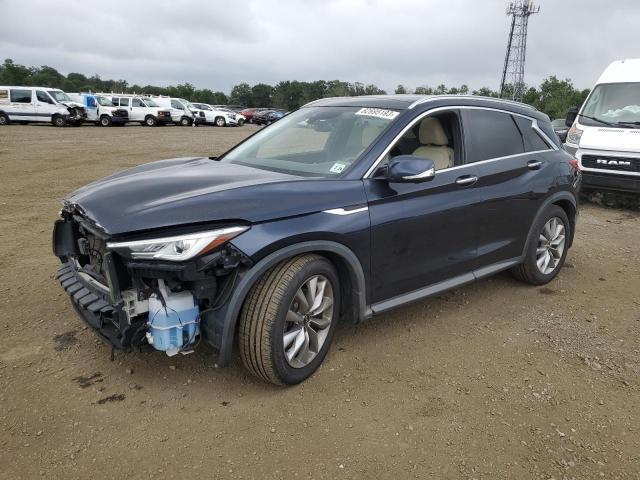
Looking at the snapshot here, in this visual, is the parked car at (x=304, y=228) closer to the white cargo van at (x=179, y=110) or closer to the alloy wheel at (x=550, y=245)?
the alloy wheel at (x=550, y=245)

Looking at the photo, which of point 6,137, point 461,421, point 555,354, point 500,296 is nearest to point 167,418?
point 461,421

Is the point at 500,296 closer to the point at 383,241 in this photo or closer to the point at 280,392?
the point at 383,241

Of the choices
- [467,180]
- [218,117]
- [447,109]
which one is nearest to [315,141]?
[447,109]

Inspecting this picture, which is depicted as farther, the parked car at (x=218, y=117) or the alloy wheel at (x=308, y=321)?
the parked car at (x=218, y=117)

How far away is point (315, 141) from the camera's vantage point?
4.08 meters

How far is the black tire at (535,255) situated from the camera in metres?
4.66

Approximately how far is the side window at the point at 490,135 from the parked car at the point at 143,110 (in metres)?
29.0

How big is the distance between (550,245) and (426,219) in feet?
6.44

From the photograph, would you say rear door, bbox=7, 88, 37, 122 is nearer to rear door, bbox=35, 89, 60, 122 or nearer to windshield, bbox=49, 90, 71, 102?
rear door, bbox=35, 89, 60, 122

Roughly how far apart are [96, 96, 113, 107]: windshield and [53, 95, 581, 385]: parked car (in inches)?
1101

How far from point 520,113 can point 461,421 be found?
2987 millimetres

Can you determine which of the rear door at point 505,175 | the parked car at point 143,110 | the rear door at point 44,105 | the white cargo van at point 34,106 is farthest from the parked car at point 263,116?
the rear door at point 505,175

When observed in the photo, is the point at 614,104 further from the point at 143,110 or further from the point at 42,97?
the point at 143,110

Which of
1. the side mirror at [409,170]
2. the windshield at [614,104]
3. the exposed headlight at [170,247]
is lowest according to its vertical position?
the exposed headlight at [170,247]
